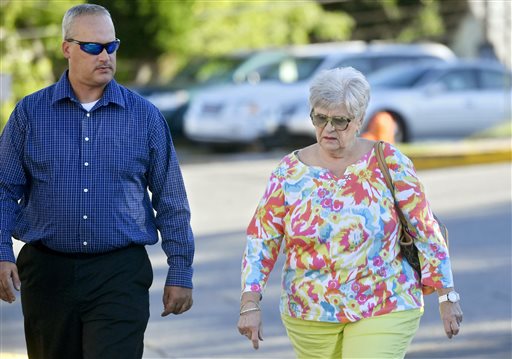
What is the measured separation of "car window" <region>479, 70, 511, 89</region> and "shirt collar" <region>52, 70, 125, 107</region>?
1759 cm

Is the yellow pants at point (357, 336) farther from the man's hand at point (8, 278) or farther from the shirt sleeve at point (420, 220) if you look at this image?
the man's hand at point (8, 278)

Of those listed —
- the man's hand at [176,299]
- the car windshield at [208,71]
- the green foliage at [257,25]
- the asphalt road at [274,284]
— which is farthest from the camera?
the green foliage at [257,25]

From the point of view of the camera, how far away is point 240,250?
38.4ft

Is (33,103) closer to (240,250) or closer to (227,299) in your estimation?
(227,299)

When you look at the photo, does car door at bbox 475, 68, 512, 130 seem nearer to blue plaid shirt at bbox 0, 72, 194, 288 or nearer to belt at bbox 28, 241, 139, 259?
blue plaid shirt at bbox 0, 72, 194, 288

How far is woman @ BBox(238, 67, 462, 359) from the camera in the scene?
456cm

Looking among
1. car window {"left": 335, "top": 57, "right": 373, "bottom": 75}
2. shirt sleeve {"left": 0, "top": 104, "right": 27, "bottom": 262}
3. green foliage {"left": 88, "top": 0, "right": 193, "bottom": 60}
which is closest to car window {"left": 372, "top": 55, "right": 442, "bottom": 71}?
car window {"left": 335, "top": 57, "right": 373, "bottom": 75}

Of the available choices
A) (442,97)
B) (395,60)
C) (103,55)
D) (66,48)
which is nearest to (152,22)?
(395,60)

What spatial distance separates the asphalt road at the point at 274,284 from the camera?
8.02 metres

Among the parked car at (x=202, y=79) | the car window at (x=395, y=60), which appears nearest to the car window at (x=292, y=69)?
the parked car at (x=202, y=79)

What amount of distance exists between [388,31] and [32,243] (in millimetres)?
36847

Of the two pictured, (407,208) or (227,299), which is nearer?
(407,208)

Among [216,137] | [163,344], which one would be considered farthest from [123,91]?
[216,137]

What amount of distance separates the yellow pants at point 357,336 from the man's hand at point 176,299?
0.46m
